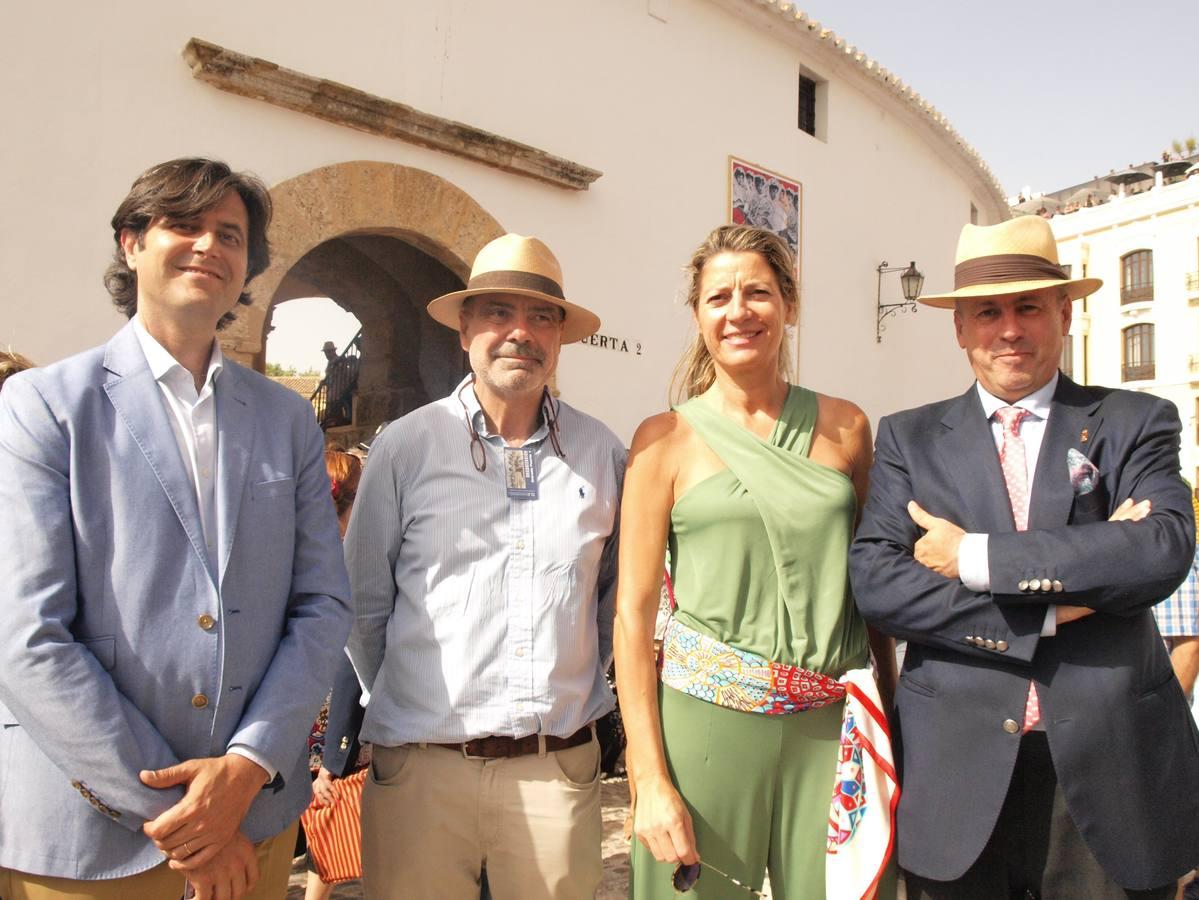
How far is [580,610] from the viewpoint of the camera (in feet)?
7.57

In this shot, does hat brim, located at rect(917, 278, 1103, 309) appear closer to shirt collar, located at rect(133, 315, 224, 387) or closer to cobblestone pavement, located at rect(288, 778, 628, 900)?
shirt collar, located at rect(133, 315, 224, 387)

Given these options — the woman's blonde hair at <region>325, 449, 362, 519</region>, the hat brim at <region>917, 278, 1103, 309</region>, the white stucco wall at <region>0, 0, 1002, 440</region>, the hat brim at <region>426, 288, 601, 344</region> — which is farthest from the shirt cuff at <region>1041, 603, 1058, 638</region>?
the white stucco wall at <region>0, 0, 1002, 440</region>

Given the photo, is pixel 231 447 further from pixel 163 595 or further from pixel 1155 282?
pixel 1155 282

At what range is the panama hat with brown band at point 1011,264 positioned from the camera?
6.93ft

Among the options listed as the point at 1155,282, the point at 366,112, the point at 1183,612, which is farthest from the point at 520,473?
the point at 1155,282

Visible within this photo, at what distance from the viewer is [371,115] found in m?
6.36

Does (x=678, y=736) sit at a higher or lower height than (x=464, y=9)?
lower

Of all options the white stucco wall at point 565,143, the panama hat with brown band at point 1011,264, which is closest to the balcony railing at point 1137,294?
the white stucco wall at point 565,143

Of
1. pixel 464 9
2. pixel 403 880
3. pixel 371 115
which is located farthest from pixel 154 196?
pixel 464 9

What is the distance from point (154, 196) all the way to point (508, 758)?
1.48m

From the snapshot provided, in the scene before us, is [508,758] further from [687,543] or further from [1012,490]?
[1012,490]

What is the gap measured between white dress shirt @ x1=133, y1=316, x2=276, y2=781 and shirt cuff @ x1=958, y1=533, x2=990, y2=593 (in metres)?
1.45

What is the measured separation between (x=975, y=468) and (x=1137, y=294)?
33.4m

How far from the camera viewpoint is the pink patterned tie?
203cm
